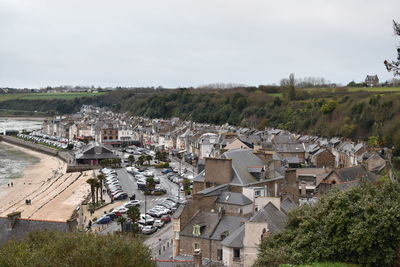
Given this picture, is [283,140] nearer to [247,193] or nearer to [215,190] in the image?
[247,193]

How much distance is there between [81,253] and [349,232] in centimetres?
828

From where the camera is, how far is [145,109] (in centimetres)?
14500

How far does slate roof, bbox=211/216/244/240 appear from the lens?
24.2 m

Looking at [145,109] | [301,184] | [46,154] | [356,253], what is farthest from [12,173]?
[145,109]

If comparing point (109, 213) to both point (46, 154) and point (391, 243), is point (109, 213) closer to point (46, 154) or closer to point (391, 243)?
point (391, 243)

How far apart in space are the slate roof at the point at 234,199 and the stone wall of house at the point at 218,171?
311 cm

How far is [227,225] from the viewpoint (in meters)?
24.7

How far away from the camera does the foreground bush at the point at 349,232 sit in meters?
15.5

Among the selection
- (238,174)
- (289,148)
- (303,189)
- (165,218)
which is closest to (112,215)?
(165,218)

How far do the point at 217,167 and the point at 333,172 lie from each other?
14062 mm

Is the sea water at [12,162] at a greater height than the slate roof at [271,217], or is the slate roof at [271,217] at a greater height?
the slate roof at [271,217]

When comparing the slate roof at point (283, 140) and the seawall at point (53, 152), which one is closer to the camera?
the slate roof at point (283, 140)

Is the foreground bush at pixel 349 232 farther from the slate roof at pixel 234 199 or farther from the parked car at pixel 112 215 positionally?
the parked car at pixel 112 215

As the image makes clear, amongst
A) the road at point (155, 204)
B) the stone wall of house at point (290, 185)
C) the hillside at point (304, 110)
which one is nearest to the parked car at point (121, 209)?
the road at point (155, 204)
